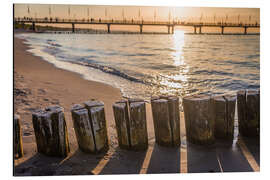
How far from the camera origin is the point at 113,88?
239 inches

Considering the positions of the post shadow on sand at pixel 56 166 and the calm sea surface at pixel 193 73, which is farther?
the calm sea surface at pixel 193 73

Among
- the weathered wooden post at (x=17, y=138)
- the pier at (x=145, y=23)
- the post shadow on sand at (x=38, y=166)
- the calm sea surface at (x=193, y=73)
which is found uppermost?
the pier at (x=145, y=23)

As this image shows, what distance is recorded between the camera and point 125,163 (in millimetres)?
2689

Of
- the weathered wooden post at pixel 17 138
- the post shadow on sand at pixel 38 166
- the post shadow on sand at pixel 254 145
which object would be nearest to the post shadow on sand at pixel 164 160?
the post shadow on sand at pixel 254 145

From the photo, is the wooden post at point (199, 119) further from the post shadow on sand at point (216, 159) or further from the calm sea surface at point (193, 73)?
the calm sea surface at point (193, 73)

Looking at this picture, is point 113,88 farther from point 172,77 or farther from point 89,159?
point 89,159

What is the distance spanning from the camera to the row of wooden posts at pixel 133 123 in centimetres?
254

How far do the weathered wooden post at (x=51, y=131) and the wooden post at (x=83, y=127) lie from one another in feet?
0.46

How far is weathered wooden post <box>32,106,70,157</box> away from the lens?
97.5 inches

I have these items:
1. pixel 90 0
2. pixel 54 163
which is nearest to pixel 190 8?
pixel 90 0

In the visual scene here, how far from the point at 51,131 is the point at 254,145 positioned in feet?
8.96

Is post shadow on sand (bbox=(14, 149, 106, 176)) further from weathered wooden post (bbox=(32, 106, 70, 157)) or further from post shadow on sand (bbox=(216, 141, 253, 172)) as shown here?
post shadow on sand (bbox=(216, 141, 253, 172))

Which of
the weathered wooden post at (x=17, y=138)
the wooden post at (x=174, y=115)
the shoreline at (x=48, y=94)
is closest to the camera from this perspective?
the weathered wooden post at (x=17, y=138)

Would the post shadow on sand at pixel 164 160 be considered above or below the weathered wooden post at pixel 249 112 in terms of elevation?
below
